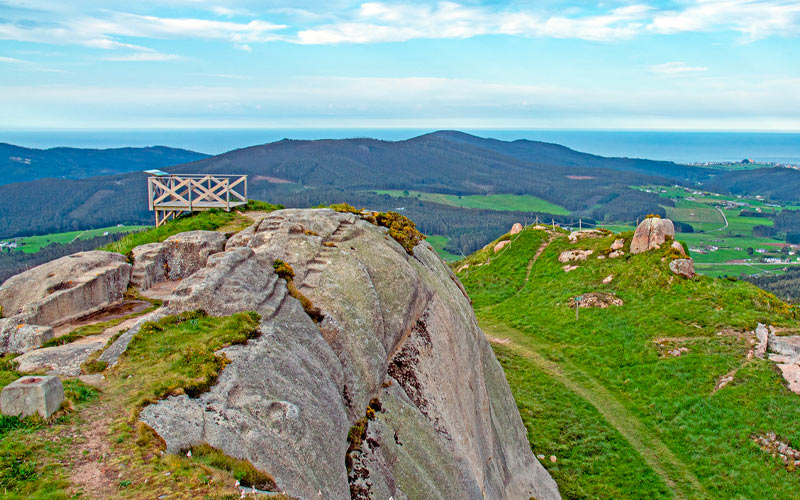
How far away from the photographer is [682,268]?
154 feet

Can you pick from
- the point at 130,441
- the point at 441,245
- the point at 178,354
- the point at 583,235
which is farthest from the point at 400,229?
the point at 441,245

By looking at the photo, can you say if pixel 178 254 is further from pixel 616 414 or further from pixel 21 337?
pixel 616 414

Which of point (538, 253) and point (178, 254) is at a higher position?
point (178, 254)

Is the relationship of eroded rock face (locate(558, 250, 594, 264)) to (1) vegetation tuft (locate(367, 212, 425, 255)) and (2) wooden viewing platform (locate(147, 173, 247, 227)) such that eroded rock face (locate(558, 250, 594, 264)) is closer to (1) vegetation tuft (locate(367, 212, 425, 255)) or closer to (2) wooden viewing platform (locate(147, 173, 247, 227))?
(1) vegetation tuft (locate(367, 212, 425, 255))

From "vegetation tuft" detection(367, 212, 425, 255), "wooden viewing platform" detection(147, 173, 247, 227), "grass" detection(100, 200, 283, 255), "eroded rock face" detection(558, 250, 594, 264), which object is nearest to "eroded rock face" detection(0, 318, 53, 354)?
"grass" detection(100, 200, 283, 255)

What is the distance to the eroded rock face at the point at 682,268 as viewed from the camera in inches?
1834

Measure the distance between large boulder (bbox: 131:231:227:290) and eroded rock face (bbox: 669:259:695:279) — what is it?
4087 centimetres

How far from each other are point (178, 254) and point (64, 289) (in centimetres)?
500

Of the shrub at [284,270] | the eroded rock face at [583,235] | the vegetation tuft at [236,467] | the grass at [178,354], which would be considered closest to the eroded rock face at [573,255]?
the eroded rock face at [583,235]

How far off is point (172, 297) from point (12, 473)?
6.69 m

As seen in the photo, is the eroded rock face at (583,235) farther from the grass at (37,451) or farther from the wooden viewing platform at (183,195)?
the grass at (37,451)

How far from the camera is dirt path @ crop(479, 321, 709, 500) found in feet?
86.4

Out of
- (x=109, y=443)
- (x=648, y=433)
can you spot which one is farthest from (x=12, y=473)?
(x=648, y=433)

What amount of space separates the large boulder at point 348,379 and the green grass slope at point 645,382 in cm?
650
